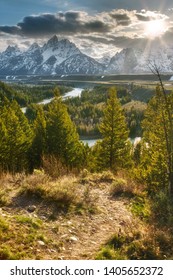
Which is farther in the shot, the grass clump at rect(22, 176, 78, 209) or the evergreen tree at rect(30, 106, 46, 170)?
the evergreen tree at rect(30, 106, 46, 170)

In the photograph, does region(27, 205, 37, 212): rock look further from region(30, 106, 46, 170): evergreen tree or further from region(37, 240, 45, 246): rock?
region(30, 106, 46, 170): evergreen tree

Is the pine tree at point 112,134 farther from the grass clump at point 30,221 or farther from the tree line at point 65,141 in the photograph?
the grass clump at point 30,221

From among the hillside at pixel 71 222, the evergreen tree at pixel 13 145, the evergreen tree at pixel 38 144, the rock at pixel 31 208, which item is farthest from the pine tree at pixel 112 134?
the rock at pixel 31 208

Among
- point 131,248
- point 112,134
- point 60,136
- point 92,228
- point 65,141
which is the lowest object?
point 65,141

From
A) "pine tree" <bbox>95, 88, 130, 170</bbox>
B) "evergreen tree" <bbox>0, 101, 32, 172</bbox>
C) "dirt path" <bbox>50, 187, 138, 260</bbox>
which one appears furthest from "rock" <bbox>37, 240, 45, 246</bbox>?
"evergreen tree" <bbox>0, 101, 32, 172</bbox>

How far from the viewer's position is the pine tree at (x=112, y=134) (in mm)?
42219

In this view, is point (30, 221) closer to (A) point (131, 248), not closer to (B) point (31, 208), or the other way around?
(B) point (31, 208)

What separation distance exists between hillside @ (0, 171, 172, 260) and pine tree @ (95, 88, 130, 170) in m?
24.8

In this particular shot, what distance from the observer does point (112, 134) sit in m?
42.2

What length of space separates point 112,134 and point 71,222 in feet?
98.7

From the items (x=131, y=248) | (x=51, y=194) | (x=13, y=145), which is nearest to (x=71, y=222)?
(x=51, y=194)

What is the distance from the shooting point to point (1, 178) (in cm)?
1658

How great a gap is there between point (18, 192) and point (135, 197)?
19.1 ft

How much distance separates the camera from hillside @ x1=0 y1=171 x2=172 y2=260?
33.7 feet
